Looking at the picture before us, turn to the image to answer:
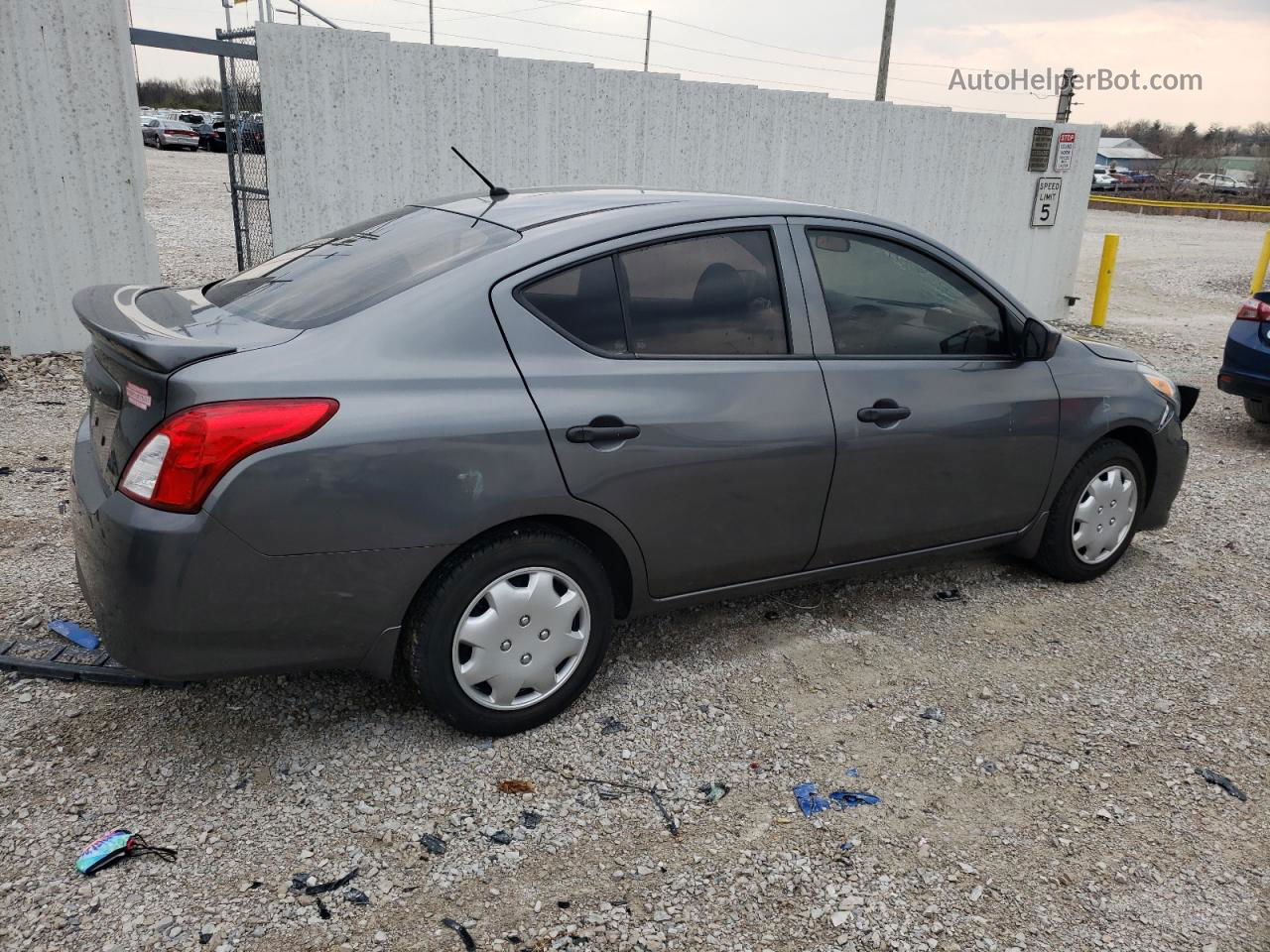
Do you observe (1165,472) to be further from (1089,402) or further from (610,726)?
(610,726)

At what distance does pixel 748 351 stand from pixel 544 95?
6293 millimetres

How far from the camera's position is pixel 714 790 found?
3.06 meters

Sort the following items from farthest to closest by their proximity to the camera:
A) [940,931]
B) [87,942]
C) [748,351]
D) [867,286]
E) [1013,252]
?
[1013,252] < [867,286] < [748,351] < [940,931] < [87,942]

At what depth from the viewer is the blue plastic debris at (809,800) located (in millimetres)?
2988

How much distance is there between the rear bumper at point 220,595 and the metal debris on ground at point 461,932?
0.77 m

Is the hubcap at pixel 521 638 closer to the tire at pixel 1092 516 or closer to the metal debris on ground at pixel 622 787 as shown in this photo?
the metal debris on ground at pixel 622 787

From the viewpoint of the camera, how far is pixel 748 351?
351 cm

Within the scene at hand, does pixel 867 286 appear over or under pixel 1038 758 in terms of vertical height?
over

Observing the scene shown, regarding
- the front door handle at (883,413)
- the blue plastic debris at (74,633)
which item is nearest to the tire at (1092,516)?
the front door handle at (883,413)

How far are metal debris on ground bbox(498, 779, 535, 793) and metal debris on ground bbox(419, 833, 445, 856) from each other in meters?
0.27

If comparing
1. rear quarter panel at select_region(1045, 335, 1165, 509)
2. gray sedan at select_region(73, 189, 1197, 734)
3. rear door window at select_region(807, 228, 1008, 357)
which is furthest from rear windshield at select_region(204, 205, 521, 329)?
rear quarter panel at select_region(1045, 335, 1165, 509)

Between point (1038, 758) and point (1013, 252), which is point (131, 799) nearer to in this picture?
point (1038, 758)

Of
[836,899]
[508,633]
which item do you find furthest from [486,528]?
[836,899]

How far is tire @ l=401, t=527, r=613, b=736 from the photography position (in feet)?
Answer: 9.72
